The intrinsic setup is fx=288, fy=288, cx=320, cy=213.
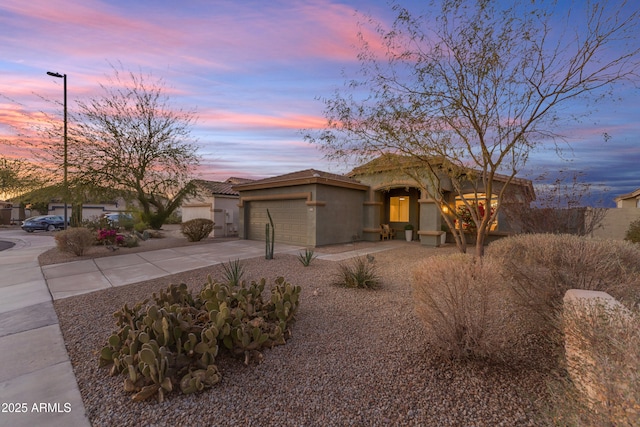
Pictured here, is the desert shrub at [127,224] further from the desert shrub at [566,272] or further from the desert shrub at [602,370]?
the desert shrub at [602,370]

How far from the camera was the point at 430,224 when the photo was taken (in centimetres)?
1332

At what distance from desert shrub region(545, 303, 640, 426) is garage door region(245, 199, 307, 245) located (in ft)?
37.4

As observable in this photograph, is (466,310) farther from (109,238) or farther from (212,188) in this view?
(212,188)

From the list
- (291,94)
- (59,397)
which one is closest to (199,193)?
(291,94)

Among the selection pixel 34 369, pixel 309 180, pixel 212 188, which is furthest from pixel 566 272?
pixel 212 188

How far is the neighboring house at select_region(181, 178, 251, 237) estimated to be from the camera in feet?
58.2

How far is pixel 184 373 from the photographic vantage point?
298 centimetres

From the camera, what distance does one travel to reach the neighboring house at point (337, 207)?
1284 cm

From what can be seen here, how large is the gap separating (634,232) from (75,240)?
20.5 meters

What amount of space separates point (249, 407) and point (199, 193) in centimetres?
1784

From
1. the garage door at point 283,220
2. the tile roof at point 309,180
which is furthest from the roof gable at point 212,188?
the tile roof at point 309,180

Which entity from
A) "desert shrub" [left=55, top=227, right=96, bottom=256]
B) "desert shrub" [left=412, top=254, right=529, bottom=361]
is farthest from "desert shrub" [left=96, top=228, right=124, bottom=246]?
"desert shrub" [left=412, top=254, right=529, bottom=361]

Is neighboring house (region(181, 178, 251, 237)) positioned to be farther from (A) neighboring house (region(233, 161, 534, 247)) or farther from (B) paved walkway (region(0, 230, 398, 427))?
(B) paved walkway (region(0, 230, 398, 427))

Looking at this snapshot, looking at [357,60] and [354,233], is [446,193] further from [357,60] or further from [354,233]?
[357,60]
